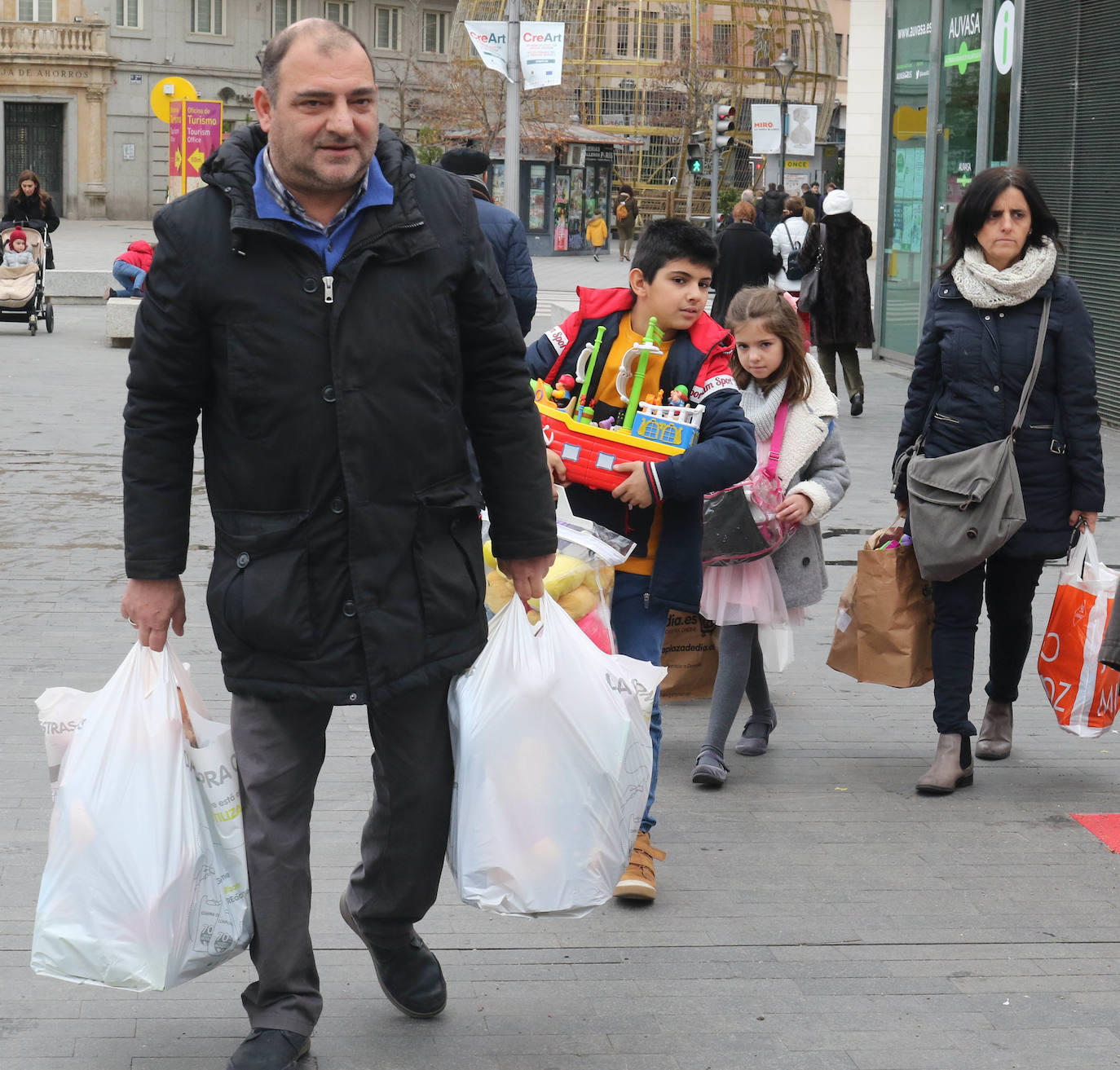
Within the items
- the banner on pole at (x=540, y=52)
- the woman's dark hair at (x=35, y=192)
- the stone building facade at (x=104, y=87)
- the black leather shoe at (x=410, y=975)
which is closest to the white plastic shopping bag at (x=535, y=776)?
the black leather shoe at (x=410, y=975)

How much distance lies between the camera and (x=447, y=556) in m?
3.22

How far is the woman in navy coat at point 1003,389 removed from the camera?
16.5ft

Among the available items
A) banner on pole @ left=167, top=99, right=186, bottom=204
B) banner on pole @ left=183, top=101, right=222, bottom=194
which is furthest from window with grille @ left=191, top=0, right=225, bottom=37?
banner on pole @ left=183, top=101, right=222, bottom=194

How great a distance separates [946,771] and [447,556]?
2.48 metres

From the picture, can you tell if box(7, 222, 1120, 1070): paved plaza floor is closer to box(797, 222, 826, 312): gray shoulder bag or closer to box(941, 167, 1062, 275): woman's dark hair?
box(941, 167, 1062, 275): woman's dark hair

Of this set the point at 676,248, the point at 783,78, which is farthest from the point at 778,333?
the point at 783,78

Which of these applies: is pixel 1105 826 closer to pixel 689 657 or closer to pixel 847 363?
pixel 689 657

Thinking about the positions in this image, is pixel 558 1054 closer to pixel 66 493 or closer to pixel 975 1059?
pixel 975 1059

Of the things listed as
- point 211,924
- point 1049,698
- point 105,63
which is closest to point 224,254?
point 211,924

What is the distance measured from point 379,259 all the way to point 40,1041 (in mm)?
1700

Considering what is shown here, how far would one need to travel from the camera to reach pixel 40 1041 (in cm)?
342

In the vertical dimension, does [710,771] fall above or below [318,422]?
below

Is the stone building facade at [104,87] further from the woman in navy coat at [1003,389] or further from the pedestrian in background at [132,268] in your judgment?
the woman in navy coat at [1003,389]

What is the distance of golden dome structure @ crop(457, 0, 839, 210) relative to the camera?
59.3m
